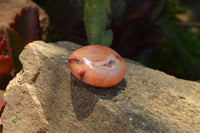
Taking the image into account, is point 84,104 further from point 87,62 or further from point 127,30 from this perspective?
point 127,30

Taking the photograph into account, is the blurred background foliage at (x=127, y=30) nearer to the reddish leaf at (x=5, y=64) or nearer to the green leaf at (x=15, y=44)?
the green leaf at (x=15, y=44)

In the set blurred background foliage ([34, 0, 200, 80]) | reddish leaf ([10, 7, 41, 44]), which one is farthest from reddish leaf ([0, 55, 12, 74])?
blurred background foliage ([34, 0, 200, 80])

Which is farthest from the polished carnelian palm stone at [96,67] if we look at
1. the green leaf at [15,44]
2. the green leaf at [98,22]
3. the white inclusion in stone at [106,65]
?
the green leaf at [15,44]

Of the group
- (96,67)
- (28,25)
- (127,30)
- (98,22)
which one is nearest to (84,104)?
(96,67)

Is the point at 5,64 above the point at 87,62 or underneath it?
underneath

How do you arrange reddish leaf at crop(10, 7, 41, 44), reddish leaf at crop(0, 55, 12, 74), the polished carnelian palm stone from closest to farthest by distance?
the polished carnelian palm stone → reddish leaf at crop(0, 55, 12, 74) → reddish leaf at crop(10, 7, 41, 44)

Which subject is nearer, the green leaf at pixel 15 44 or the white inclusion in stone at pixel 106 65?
the white inclusion in stone at pixel 106 65

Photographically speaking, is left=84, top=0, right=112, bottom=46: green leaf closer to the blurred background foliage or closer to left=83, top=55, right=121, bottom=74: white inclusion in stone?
the blurred background foliage
